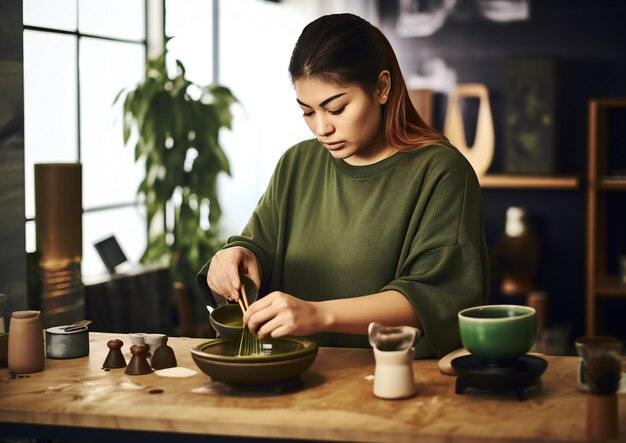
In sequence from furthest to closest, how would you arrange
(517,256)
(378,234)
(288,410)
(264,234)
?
(517,256) → (264,234) → (378,234) → (288,410)

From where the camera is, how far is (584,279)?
19.0ft

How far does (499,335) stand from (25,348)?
0.94 m

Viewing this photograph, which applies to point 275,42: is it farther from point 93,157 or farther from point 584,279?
point 584,279

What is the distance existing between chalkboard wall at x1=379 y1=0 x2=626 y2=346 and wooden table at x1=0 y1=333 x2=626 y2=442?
402cm

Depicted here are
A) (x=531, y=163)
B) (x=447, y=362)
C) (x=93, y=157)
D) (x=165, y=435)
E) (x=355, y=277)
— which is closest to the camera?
(x=165, y=435)

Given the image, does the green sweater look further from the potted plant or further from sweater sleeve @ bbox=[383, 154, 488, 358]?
the potted plant

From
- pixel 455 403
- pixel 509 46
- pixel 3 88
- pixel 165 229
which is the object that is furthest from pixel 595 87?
pixel 455 403

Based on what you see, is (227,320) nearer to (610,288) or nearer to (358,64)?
(358,64)

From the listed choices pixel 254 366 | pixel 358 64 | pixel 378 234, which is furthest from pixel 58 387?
pixel 358 64

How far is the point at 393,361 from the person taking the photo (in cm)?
168

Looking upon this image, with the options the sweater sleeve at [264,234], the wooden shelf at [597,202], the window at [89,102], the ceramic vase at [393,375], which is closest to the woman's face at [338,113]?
the sweater sleeve at [264,234]

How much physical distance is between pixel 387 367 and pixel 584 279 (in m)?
4.37

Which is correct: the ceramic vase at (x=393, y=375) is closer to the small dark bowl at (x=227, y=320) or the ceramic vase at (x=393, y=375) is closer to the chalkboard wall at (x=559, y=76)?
the small dark bowl at (x=227, y=320)

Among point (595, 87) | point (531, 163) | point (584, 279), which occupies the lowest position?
point (584, 279)
